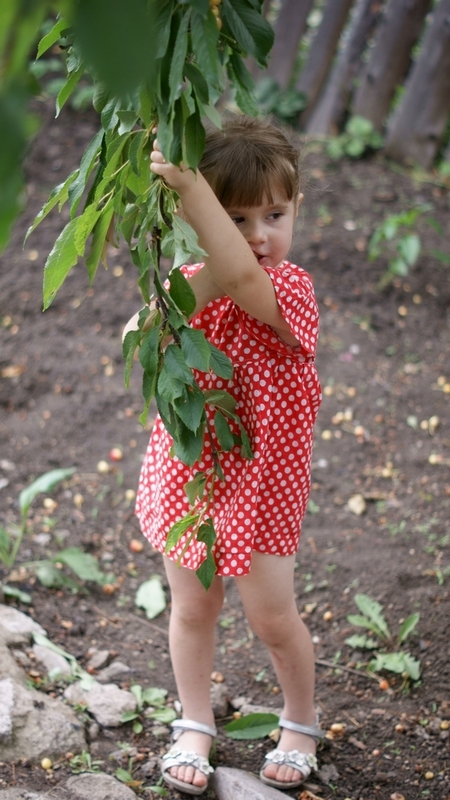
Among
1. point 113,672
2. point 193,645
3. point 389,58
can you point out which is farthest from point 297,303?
point 389,58

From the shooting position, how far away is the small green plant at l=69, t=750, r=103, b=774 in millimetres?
1962

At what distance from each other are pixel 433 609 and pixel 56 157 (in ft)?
11.4

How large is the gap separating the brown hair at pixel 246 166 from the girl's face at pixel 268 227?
0.02 metres

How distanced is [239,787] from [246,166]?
1.32 m

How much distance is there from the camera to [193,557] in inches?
69.2

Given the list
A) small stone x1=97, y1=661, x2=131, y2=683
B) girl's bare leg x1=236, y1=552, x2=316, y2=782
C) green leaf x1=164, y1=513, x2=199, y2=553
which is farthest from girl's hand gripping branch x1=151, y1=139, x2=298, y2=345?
small stone x1=97, y1=661, x2=131, y2=683

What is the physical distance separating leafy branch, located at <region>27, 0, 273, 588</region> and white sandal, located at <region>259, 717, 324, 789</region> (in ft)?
2.15

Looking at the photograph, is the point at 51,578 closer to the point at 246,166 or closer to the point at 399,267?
the point at 246,166

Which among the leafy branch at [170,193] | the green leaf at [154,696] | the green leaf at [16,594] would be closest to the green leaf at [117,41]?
the leafy branch at [170,193]

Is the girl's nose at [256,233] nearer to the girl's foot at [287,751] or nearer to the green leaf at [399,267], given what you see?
the girl's foot at [287,751]

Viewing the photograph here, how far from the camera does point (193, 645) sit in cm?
197

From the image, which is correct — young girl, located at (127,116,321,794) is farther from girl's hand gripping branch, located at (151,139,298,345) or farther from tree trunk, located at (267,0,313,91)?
tree trunk, located at (267,0,313,91)

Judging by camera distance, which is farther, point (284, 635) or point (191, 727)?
point (191, 727)

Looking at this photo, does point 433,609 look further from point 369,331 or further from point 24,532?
point 369,331
